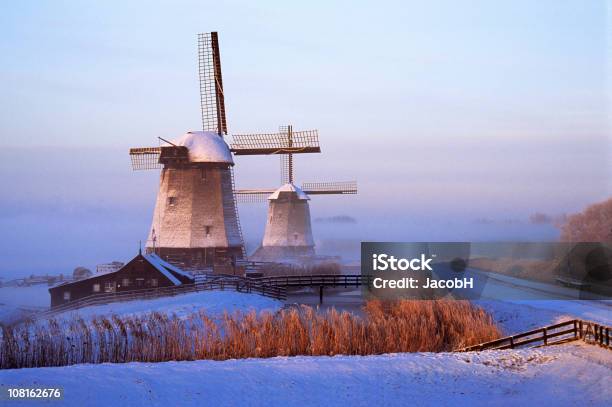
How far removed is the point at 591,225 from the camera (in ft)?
135

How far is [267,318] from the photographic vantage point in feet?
68.2

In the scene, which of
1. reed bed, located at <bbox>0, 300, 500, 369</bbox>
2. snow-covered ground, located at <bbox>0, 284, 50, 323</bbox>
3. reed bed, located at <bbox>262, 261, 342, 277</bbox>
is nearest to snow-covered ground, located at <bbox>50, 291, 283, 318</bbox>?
reed bed, located at <bbox>0, 300, 500, 369</bbox>

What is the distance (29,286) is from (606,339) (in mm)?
41307

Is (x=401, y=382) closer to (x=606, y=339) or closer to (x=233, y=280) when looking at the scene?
(x=606, y=339)

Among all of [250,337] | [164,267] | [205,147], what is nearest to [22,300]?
[164,267]

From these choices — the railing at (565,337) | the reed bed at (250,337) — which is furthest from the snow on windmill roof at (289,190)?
the railing at (565,337)

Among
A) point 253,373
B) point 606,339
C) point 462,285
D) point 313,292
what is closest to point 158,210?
point 313,292

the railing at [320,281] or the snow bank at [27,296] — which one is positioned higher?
the railing at [320,281]

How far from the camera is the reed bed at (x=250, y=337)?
19266mm

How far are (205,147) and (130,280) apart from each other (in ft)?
22.8

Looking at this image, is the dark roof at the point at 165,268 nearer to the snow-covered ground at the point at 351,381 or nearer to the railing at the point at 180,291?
the railing at the point at 180,291

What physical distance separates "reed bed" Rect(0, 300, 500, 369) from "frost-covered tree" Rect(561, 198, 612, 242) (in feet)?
68.0

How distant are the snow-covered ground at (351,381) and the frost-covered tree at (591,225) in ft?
76.4

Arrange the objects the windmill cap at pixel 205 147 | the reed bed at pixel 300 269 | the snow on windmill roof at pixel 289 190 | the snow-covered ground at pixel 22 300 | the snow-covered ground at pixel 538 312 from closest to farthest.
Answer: the snow-covered ground at pixel 538 312
the windmill cap at pixel 205 147
the snow-covered ground at pixel 22 300
the reed bed at pixel 300 269
the snow on windmill roof at pixel 289 190
